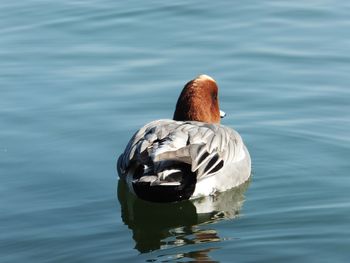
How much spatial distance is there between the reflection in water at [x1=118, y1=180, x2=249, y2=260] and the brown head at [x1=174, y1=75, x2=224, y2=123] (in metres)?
1.10

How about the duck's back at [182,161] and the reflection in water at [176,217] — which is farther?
the duck's back at [182,161]

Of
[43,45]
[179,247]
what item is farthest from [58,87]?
[179,247]

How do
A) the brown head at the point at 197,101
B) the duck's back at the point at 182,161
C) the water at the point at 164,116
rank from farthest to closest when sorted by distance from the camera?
the brown head at the point at 197,101 → the duck's back at the point at 182,161 → the water at the point at 164,116

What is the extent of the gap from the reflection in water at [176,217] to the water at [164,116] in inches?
0.8

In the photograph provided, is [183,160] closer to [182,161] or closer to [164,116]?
[182,161]

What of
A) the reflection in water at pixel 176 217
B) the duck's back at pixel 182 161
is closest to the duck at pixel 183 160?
the duck's back at pixel 182 161

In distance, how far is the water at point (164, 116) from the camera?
8445mm

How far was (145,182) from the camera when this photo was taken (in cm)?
880

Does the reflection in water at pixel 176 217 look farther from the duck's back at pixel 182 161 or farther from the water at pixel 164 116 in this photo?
the duck's back at pixel 182 161

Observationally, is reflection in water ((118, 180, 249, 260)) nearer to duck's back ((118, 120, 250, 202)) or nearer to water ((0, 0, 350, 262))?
water ((0, 0, 350, 262))

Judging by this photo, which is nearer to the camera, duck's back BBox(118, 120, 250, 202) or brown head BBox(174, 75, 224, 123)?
duck's back BBox(118, 120, 250, 202)

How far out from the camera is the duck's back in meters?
8.92

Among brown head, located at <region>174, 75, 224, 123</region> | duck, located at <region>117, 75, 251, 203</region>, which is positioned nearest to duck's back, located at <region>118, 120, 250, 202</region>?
duck, located at <region>117, 75, 251, 203</region>

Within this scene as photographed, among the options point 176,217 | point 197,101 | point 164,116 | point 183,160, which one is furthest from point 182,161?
point 164,116
